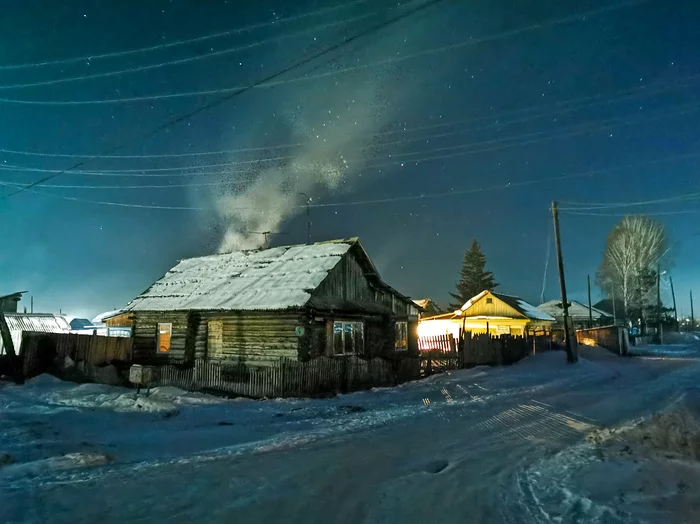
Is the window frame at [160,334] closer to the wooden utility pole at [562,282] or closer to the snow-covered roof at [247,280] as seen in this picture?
the snow-covered roof at [247,280]

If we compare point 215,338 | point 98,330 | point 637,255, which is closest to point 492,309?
point 637,255

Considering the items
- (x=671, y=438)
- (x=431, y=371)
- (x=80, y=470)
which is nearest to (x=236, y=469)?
(x=80, y=470)

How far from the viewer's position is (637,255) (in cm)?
6266

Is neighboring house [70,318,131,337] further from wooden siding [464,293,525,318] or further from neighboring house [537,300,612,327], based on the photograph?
neighboring house [537,300,612,327]

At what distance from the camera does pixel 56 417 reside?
13.5 metres

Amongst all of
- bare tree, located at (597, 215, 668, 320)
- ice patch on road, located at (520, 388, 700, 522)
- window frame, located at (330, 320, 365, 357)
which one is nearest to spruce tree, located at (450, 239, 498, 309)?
bare tree, located at (597, 215, 668, 320)

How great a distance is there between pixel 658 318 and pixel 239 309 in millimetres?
59166

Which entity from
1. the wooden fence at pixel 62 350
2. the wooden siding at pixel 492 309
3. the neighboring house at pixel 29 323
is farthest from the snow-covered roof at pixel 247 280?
the wooden siding at pixel 492 309

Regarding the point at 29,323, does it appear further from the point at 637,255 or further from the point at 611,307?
the point at 611,307

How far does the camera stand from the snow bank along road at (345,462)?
6.30 metres

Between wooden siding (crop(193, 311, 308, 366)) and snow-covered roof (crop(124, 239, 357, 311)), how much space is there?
0.74 metres

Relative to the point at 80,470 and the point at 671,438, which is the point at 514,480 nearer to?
the point at 671,438

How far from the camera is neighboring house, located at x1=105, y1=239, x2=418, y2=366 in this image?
2192cm

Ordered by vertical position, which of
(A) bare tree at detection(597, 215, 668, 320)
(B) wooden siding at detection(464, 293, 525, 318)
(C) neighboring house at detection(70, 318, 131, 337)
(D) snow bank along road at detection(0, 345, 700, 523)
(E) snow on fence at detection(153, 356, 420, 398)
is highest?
(A) bare tree at detection(597, 215, 668, 320)
